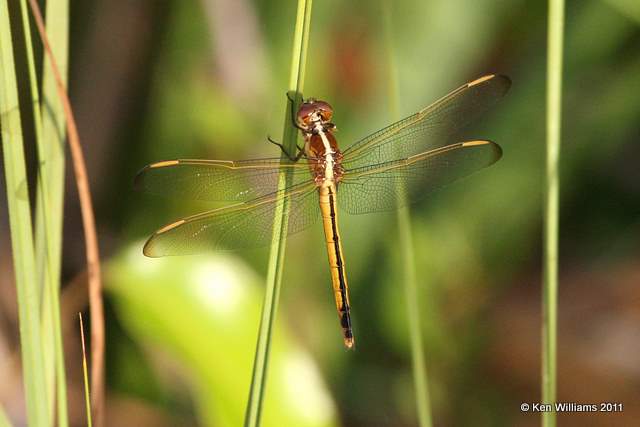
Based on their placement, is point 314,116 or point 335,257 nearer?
point 314,116

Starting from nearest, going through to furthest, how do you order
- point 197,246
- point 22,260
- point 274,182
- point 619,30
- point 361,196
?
point 22,260 → point 197,246 → point 274,182 → point 361,196 → point 619,30

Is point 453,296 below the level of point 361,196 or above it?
above

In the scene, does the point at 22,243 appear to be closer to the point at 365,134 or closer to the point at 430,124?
the point at 430,124

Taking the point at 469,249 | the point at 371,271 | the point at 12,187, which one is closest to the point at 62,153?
the point at 12,187

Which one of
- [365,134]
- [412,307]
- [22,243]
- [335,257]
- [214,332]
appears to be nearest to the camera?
[22,243]

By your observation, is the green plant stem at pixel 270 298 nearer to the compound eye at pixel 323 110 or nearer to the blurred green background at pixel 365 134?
the compound eye at pixel 323 110

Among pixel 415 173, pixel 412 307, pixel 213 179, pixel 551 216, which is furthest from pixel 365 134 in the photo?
pixel 551 216

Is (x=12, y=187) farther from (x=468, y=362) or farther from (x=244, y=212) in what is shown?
(x=468, y=362)
